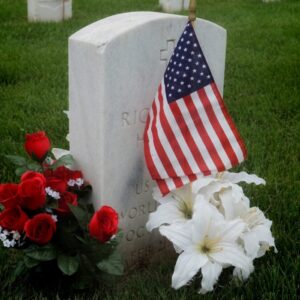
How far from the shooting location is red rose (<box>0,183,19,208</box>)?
226cm

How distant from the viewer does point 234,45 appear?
22.2ft

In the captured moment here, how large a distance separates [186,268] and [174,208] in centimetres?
33

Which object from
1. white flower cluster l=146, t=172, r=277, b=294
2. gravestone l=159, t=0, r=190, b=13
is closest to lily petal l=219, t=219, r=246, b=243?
white flower cluster l=146, t=172, r=277, b=294

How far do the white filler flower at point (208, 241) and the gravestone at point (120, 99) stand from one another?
1.14 ft

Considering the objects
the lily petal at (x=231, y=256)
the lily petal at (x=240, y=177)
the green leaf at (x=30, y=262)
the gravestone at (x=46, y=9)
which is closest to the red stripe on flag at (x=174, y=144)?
the lily petal at (x=240, y=177)

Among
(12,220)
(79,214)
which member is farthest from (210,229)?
(12,220)

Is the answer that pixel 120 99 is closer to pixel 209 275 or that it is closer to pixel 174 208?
pixel 174 208

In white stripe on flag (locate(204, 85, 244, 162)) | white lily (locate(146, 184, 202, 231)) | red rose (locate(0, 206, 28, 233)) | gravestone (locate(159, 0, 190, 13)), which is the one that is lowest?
gravestone (locate(159, 0, 190, 13))

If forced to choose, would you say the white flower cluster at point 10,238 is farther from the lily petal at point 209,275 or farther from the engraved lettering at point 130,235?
the lily petal at point 209,275

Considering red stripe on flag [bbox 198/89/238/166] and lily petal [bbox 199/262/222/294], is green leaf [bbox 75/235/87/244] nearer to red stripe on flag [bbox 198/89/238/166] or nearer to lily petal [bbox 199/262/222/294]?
lily petal [bbox 199/262/222/294]

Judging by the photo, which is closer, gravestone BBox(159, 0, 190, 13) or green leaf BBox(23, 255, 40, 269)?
green leaf BBox(23, 255, 40, 269)

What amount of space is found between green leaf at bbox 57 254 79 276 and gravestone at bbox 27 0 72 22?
6113mm

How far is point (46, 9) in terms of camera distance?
8008 mm

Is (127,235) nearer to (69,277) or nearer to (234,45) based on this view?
(69,277)
